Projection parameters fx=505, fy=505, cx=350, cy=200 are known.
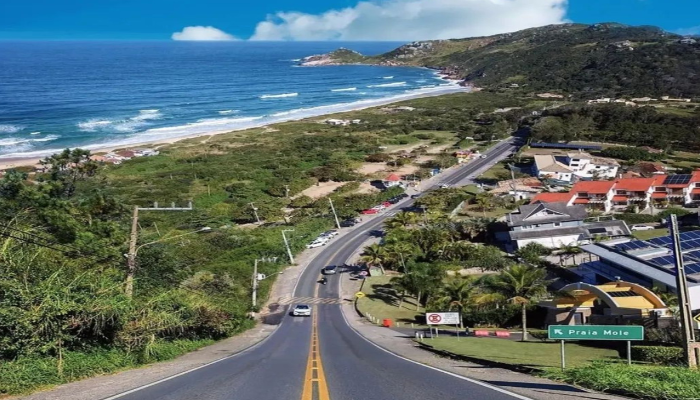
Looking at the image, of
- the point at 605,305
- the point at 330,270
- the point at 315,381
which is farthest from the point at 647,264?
the point at 315,381

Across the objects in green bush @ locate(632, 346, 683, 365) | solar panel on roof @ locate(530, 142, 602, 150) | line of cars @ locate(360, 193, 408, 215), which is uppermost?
solar panel on roof @ locate(530, 142, 602, 150)

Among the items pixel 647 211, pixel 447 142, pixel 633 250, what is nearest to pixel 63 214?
pixel 633 250

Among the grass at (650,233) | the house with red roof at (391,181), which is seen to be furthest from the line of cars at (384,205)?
the grass at (650,233)

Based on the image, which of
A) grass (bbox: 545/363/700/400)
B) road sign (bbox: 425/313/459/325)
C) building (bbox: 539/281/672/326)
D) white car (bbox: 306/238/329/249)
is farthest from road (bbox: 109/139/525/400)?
white car (bbox: 306/238/329/249)

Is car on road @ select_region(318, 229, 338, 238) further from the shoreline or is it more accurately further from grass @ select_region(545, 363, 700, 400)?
the shoreline

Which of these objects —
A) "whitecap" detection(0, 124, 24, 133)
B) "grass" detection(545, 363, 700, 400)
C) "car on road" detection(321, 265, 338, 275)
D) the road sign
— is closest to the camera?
"grass" detection(545, 363, 700, 400)

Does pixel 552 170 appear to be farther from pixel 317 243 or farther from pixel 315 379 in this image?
pixel 315 379

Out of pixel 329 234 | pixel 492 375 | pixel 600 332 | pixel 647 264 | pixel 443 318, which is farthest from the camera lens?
pixel 329 234
